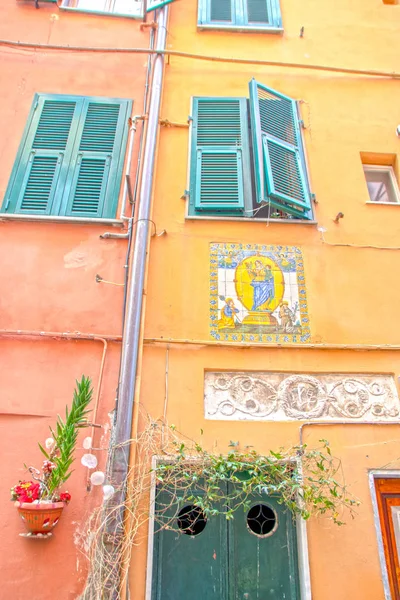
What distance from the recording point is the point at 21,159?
19.0 ft

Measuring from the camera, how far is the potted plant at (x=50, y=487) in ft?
12.3

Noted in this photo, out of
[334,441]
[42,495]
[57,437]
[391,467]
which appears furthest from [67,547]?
[391,467]

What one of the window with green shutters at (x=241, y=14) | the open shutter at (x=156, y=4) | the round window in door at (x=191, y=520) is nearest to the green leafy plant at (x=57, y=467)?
the round window in door at (x=191, y=520)

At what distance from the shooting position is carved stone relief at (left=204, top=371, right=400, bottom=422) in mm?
4547

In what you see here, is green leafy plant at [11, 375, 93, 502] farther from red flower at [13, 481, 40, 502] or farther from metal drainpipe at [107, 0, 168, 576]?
metal drainpipe at [107, 0, 168, 576]

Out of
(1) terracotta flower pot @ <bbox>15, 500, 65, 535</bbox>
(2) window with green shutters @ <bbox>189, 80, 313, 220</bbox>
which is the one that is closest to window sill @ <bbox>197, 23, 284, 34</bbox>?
(2) window with green shutters @ <bbox>189, 80, 313, 220</bbox>

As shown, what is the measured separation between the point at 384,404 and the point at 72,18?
6.64 metres

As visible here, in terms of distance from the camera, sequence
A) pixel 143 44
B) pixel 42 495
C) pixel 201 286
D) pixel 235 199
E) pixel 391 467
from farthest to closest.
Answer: pixel 143 44 < pixel 235 199 < pixel 201 286 < pixel 391 467 < pixel 42 495

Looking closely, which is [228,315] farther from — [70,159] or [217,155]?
[70,159]

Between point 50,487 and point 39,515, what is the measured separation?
0.71 ft

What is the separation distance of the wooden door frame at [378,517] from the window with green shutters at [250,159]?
2811 mm

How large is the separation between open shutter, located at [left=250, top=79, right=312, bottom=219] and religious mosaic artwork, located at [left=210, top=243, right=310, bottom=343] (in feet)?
1.83

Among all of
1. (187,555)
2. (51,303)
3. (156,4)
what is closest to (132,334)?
(51,303)

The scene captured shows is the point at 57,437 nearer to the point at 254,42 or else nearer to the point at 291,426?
the point at 291,426
